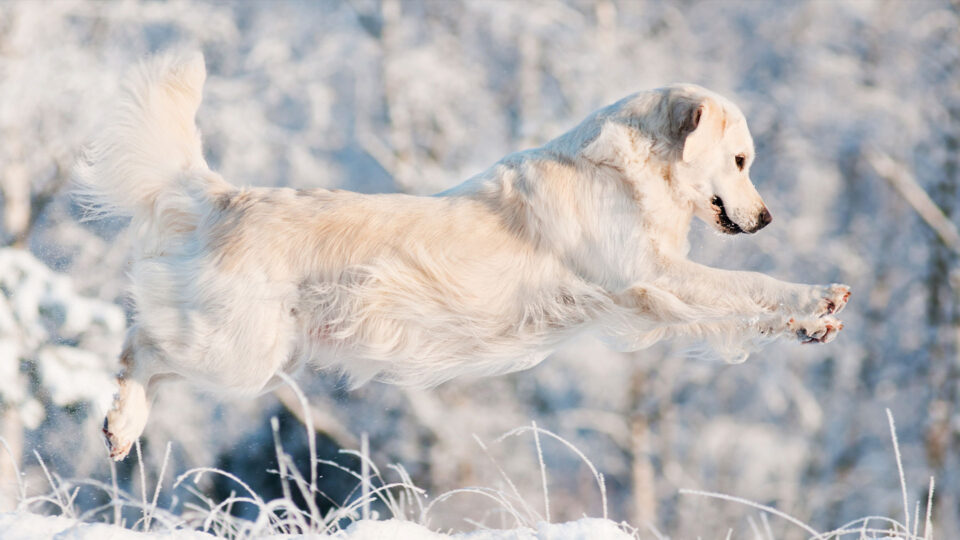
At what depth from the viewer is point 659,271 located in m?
3.17

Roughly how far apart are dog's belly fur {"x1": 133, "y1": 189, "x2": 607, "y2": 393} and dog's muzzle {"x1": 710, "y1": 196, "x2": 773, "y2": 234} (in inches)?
21.0

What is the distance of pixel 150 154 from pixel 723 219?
201cm

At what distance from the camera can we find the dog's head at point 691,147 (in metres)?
3.21

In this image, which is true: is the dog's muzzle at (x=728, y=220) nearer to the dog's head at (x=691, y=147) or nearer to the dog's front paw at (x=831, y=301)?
the dog's head at (x=691, y=147)

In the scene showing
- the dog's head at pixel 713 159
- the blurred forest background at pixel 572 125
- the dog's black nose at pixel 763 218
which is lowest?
the blurred forest background at pixel 572 125

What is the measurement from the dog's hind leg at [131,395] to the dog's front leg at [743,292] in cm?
173

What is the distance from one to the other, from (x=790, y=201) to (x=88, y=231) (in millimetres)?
8348

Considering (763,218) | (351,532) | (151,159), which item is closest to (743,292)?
(763,218)

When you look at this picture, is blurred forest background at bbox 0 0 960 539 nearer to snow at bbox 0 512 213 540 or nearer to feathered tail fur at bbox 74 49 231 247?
feathered tail fur at bbox 74 49 231 247

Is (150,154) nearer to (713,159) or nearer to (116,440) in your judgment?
(116,440)

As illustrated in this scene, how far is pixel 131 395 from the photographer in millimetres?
3156

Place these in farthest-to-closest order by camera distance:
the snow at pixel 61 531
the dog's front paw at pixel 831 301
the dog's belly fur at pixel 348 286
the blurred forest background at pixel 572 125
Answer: the blurred forest background at pixel 572 125 → the dog's belly fur at pixel 348 286 → the dog's front paw at pixel 831 301 → the snow at pixel 61 531

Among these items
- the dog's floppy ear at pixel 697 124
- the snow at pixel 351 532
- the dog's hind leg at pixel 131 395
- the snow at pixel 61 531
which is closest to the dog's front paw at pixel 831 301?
the dog's floppy ear at pixel 697 124

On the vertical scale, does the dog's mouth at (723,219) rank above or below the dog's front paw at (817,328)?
above
